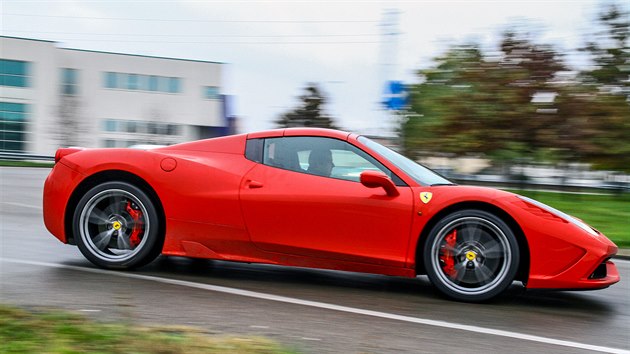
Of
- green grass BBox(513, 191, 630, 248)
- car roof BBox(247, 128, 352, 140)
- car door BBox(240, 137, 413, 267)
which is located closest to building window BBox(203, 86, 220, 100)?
green grass BBox(513, 191, 630, 248)

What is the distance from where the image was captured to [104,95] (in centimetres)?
5725

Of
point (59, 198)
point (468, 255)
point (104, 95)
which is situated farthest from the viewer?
point (104, 95)

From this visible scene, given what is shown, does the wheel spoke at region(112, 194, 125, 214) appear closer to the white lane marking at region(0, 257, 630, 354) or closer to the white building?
the white lane marking at region(0, 257, 630, 354)

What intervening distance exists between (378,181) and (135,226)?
2.10 m

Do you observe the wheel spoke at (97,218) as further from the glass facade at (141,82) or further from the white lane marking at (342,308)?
the glass facade at (141,82)

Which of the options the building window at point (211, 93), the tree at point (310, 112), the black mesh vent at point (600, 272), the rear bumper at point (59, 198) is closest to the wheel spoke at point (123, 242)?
the rear bumper at point (59, 198)

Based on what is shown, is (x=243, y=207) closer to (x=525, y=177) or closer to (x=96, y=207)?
(x=96, y=207)

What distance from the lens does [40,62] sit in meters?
53.6

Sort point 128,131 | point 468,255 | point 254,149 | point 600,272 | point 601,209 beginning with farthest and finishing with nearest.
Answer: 1. point 128,131
2. point 601,209
3. point 254,149
4. point 468,255
5. point 600,272

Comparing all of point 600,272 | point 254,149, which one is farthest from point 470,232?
point 254,149

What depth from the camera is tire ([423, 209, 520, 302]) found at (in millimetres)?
4984

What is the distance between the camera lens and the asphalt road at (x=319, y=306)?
4000 mm

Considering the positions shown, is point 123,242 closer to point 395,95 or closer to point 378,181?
point 378,181

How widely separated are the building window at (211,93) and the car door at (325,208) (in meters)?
55.5
